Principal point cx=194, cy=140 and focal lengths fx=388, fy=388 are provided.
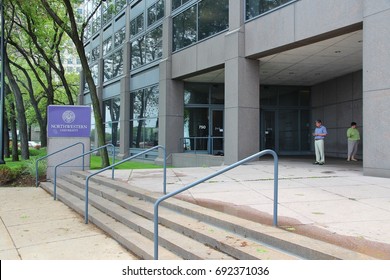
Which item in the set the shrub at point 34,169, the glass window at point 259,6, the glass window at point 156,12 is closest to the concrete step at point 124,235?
the shrub at point 34,169

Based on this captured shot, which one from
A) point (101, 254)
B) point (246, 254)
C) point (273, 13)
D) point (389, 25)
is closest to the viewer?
point (246, 254)

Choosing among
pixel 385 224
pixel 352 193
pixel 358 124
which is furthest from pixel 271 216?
pixel 358 124

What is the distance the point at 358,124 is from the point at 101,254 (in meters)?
14.2

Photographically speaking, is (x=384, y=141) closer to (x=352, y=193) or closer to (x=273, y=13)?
(x=352, y=193)

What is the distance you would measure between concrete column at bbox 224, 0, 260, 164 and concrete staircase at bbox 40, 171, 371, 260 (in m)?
6.76

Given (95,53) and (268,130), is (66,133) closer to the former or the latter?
(268,130)

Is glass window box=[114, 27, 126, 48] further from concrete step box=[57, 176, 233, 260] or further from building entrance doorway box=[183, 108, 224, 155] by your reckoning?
concrete step box=[57, 176, 233, 260]

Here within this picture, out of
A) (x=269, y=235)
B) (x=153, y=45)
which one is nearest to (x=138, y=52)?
(x=153, y=45)

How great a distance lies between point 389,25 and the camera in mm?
9297

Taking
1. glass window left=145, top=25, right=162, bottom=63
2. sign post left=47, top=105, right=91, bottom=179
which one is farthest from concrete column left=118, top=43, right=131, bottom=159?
sign post left=47, top=105, right=91, bottom=179

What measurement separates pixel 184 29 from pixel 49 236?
1440 centimetres

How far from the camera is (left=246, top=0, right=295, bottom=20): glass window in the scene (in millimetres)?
13484

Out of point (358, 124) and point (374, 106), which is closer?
point (374, 106)

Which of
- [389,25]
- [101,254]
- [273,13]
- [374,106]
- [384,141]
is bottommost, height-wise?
[101,254]
